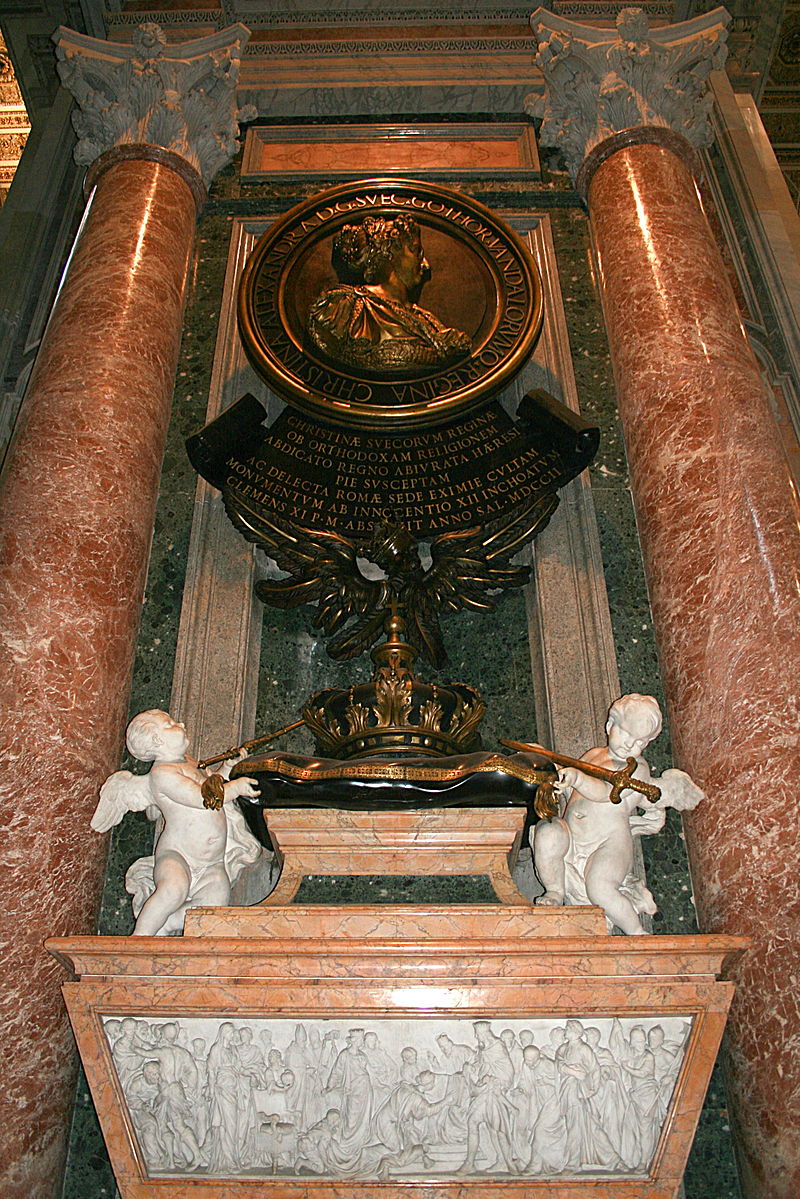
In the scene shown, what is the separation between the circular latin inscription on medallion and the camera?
4.98m

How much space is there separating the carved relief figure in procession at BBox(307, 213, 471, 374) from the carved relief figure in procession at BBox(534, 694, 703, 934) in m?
2.48

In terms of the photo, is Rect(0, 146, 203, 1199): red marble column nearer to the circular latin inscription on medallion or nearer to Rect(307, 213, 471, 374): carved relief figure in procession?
the circular latin inscription on medallion

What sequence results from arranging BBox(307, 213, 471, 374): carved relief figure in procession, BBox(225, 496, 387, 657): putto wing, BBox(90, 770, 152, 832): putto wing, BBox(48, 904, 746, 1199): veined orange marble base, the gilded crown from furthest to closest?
BBox(307, 213, 471, 374): carved relief figure in procession
BBox(225, 496, 387, 657): putto wing
the gilded crown
BBox(90, 770, 152, 832): putto wing
BBox(48, 904, 746, 1199): veined orange marble base

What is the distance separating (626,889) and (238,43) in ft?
17.6

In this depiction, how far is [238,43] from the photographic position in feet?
20.4

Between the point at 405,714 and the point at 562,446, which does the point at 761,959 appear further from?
the point at 562,446

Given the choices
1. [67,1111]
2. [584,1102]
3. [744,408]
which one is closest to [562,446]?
[744,408]

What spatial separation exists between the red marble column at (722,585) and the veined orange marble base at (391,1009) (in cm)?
44

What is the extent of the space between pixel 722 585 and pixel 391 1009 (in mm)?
2056

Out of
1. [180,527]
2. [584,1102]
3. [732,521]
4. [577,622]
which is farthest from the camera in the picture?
[180,527]

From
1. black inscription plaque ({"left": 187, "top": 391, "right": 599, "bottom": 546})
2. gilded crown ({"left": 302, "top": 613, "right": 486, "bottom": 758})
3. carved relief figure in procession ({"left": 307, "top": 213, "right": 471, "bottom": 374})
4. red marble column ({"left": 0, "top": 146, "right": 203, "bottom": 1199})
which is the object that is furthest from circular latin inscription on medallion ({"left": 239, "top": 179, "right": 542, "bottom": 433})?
gilded crown ({"left": 302, "top": 613, "right": 486, "bottom": 758})

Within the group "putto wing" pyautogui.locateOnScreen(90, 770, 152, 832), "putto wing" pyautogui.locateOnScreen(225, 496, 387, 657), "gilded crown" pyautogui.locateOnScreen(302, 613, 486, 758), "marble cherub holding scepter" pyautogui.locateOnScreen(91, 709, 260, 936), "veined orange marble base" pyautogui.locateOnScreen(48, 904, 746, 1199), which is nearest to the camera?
"veined orange marble base" pyautogui.locateOnScreen(48, 904, 746, 1199)

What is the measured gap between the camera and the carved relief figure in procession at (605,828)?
10.6 feet

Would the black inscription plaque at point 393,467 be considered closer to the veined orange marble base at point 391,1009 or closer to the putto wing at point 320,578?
the putto wing at point 320,578
